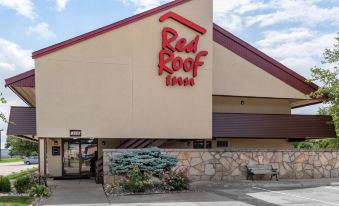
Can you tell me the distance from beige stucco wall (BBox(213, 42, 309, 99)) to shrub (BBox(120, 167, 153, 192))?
905cm

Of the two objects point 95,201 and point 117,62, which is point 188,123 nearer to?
point 117,62

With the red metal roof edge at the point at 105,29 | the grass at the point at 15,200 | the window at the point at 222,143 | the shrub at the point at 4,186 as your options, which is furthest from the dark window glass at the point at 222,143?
the grass at the point at 15,200

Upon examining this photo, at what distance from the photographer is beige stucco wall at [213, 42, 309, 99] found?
76.0 ft

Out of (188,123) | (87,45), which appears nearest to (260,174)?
(188,123)

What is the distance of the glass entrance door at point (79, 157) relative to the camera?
22.8 m

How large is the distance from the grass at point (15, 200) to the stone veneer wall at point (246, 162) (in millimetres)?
3707

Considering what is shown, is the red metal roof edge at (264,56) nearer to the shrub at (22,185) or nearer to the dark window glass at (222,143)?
the dark window glass at (222,143)

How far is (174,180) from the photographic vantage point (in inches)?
617

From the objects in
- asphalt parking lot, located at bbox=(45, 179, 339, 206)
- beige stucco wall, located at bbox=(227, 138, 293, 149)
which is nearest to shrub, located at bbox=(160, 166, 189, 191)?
asphalt parking lot, located at bbox=(45, 179, 339, 206)

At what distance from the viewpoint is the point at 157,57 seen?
64.0ft

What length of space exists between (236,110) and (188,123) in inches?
229

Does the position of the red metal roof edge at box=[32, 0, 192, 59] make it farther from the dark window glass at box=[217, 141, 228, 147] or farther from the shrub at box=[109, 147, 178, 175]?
the dark window glass at box=[217, 141, 228, 147]

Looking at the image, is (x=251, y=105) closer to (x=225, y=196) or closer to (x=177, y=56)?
(x=177, y=56)

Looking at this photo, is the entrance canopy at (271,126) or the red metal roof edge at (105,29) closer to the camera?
the red metal roof edge at (105,29)
